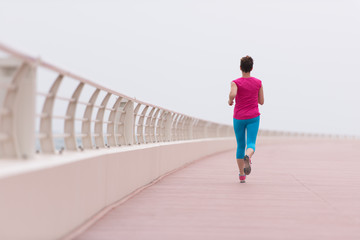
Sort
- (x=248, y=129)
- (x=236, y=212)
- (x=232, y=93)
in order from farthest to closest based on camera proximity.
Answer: (x=248, y=129) < (x=232, y=93) < (x=236, y=212)

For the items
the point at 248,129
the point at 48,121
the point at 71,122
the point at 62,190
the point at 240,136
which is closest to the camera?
the point at 62,190

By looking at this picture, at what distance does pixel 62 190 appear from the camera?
5750mm

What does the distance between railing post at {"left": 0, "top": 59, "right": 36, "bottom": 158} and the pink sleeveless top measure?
6425 millimetres

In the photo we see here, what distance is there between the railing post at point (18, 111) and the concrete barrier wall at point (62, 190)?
0.65ft

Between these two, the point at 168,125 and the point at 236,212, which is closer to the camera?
the point at 236,212

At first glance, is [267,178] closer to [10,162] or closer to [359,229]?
[359,229]

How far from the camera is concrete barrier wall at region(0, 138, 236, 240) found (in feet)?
14.9

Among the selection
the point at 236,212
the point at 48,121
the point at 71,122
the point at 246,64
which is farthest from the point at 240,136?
the point at 48,121

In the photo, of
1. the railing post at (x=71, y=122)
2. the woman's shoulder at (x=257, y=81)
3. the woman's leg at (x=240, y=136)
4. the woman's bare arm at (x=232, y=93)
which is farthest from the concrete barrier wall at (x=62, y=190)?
the woman's shoulder at (x=257, y=81)

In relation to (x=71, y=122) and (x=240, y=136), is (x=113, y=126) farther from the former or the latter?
(x=71, y=122)

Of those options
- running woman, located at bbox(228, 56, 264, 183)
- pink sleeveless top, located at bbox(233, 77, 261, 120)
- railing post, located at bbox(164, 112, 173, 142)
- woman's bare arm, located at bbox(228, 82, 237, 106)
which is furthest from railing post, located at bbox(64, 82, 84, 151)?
railing post, located at bbox(164, 112, 173, 142)

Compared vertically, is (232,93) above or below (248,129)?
above

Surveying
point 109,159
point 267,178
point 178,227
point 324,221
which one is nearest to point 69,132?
point 109,159

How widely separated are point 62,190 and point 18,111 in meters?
0.80
